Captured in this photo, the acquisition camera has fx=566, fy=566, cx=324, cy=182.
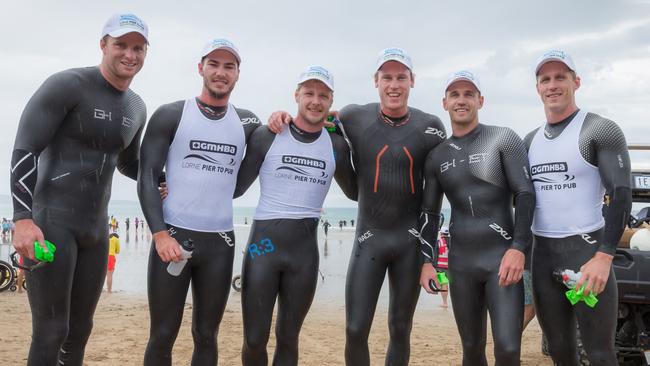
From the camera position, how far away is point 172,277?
13.4 feet

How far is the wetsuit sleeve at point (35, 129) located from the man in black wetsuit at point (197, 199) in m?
0.63

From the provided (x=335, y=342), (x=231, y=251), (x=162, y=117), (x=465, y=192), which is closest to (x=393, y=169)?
(x=465, y=192)

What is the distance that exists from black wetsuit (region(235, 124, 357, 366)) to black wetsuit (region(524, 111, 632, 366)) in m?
1.73

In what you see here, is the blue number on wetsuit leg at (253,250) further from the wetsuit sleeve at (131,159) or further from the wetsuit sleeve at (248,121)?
the wetsuit sleeve at (131,159)

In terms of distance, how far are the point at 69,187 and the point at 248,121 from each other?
1441 mm

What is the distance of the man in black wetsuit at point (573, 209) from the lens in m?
3.89

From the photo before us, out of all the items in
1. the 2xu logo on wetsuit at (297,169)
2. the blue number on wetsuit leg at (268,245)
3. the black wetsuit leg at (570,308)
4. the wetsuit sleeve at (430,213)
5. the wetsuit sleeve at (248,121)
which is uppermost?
the wetsuit sleeve at (248,121)

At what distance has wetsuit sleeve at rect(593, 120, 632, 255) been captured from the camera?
3.87 metres

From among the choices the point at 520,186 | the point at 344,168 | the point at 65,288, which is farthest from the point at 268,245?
the point at 520,186

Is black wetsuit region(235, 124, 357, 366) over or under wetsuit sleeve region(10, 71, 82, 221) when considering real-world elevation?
under

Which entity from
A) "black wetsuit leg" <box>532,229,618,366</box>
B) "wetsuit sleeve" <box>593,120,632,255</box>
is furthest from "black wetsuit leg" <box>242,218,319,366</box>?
"wetsuit sleeve" <box>593,120,632,255</box>

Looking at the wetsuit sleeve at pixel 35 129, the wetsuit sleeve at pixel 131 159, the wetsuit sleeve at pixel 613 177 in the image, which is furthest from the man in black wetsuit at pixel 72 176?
the wetsuit sleeve at pixel 613 177

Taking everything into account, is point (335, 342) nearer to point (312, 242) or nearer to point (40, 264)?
point (312, 242)

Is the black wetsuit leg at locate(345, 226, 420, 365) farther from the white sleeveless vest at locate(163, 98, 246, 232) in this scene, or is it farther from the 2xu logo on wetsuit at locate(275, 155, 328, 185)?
the white sleeveless vest at locate(163, 98, 246, 232)
